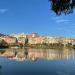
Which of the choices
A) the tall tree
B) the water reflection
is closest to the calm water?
the water reflection

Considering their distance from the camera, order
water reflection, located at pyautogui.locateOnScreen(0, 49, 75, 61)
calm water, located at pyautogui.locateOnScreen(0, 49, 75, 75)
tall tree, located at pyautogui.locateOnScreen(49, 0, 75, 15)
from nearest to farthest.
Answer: tall tree, located at pyautogui.locateOnScreen(49, 0, 75, 15)
calm water, located at pyautogui.locateOnScreen(0, 49, 75, 75)
water reflection, located at pyautogui.locateOnScreen(0, 49, 75, 61)

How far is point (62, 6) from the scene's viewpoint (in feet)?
44.2

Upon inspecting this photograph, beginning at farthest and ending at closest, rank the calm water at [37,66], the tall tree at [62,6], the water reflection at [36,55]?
the water reflection at [36,55], the calm water at [37,66], the tall tree at [62,6]

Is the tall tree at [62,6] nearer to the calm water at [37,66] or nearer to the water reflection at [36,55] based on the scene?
the calm water at [37,66]

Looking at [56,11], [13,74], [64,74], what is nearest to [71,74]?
[64,74]

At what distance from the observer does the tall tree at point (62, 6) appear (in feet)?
43.4

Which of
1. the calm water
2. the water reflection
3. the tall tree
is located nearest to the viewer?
the tall tree

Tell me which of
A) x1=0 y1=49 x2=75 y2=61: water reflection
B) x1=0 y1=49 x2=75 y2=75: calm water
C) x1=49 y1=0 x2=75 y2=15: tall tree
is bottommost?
x1=0 y1=49 x2=75 y2=61: water reflection

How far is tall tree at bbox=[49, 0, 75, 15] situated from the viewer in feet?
43.4

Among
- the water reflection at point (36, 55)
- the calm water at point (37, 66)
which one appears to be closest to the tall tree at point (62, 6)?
the calm water at point (37, 66)

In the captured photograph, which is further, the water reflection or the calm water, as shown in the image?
the water reflection

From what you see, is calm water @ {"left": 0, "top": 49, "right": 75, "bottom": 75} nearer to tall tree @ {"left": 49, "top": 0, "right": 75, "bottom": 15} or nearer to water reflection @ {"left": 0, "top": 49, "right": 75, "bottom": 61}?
water reflection @ {"left": 0, "top": 49, "right": 75, "bottom": 61}

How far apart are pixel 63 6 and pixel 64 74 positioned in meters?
14.7

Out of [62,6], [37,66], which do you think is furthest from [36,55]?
[62,6]
